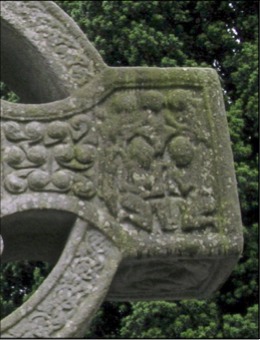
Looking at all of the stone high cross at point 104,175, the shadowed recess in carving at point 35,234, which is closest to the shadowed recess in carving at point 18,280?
the shadowed recess in carving at point 35,234

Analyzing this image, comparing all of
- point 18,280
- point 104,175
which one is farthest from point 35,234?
point 18,280

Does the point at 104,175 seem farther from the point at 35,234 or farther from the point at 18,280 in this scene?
the point at 18,280

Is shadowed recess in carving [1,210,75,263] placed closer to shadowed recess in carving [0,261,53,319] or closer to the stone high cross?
the stone high cross

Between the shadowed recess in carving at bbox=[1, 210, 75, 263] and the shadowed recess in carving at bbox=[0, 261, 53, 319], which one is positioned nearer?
the shadowed recess in carving at bbox=[1, 210, 75, 263]

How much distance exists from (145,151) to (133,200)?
0.18 metres

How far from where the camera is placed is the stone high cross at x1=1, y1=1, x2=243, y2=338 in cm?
461

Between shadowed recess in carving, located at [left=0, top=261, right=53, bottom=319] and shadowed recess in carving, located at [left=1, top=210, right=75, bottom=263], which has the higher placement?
shadowed recess in carving, located at [left=1, top=210, right=75, bottom=263]

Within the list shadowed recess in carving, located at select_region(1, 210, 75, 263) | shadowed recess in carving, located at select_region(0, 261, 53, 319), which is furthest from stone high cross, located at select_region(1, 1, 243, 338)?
shadowed recess in carving, located at select_region(0, 261, 53, 319)

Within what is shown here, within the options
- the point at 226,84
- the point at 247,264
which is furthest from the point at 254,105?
the point at 247,264

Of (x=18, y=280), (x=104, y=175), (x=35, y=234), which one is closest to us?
(x=104, y=175)

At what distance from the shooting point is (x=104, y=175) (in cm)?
470

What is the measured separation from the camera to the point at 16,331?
4496mm

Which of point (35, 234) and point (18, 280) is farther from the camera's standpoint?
point (18, 280)

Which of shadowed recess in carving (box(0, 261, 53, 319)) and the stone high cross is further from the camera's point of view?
shadowed recess in carving (box(0, 261, 53, 319))
